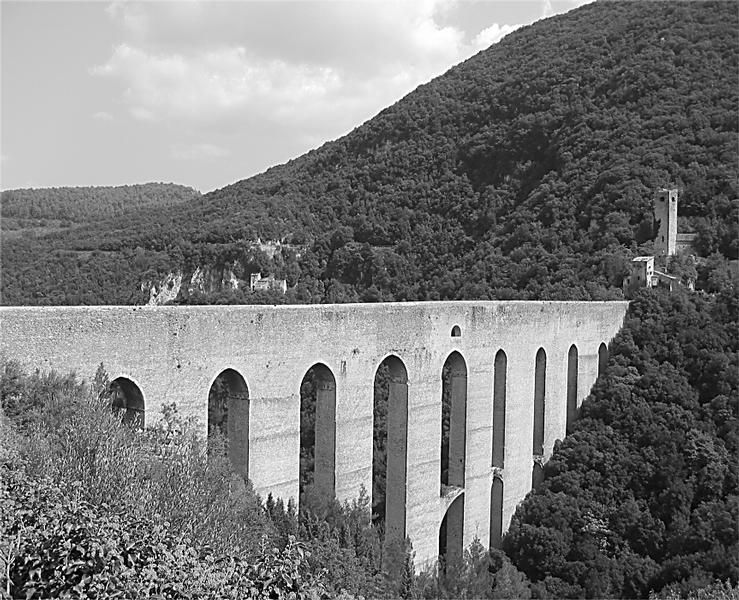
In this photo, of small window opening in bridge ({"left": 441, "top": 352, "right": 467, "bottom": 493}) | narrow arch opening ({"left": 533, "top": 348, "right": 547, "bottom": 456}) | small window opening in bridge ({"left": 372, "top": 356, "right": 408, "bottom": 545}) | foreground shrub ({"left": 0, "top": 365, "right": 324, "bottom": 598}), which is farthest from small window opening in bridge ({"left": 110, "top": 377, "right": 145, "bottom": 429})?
narrow arch opening ({"left": 533, "top": 348, "right": 547, "bottom": 456})

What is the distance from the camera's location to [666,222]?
38.1 meters

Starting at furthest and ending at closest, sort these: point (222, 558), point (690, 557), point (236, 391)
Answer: point (690, 557), point (236, 391), point (222, 558)

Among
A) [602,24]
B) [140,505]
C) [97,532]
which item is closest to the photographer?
[97,532]

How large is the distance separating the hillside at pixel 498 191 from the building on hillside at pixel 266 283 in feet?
2.86

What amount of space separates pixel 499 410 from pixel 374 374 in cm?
689

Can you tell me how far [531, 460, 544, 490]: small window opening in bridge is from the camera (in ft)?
88.6

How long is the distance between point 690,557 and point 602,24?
4808 centimetres

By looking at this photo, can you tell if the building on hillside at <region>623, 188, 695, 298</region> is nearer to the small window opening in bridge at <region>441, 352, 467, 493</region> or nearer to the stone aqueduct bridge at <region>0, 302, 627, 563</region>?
the stone aqueduct bridge at <region>0, 302, 627, 563</region>

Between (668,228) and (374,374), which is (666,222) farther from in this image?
(374,374)

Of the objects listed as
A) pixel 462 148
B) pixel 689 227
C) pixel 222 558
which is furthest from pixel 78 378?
pixel 462 148

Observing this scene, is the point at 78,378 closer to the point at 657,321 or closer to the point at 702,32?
the point at 657,321

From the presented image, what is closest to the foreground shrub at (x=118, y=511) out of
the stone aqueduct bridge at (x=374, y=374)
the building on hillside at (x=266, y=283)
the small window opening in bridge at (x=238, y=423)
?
the stone aqueduct bridge at (x=374, y=374)

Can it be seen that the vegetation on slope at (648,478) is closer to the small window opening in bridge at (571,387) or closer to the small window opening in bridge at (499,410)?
the small window opening in bridge at (571,387)

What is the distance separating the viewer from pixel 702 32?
50.9m
